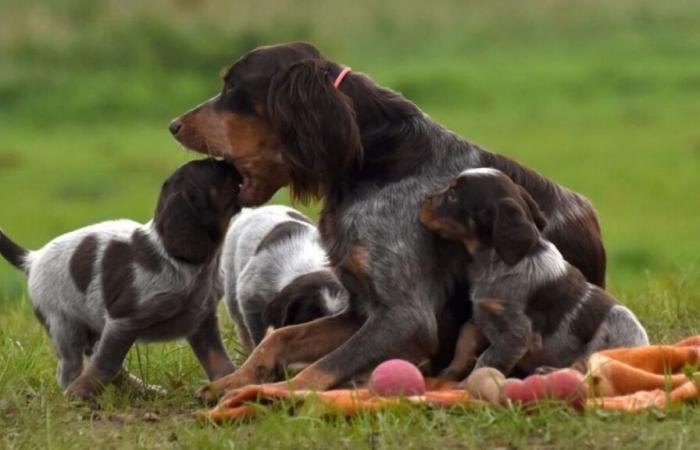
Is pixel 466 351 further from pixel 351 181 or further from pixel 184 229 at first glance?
pixel 184 229

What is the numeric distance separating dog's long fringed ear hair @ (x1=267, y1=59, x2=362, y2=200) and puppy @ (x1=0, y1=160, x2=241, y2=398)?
1.07 ft

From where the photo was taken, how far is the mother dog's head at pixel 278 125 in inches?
318

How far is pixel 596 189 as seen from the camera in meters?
20.4

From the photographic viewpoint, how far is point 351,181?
8.27 metres

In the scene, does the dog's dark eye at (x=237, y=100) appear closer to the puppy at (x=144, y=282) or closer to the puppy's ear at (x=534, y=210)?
the puppy at (x=144, y=282)

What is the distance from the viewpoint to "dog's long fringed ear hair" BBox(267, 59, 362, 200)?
318 inches

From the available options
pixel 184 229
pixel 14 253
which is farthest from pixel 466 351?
pixel 14 253

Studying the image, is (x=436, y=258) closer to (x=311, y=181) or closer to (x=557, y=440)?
(x=311, y=181)

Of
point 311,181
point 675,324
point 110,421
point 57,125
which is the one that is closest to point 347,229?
point 311,181

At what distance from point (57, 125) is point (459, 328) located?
1764 cm

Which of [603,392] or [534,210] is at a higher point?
[534,210]

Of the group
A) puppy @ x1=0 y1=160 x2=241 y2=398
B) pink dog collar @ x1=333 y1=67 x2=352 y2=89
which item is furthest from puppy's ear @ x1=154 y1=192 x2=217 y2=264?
pink dog collar @ x1=333 y1=67 x2=352 y2=89

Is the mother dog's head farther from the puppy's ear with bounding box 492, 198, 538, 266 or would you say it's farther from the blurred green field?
the blurred green field

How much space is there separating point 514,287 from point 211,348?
150cm
